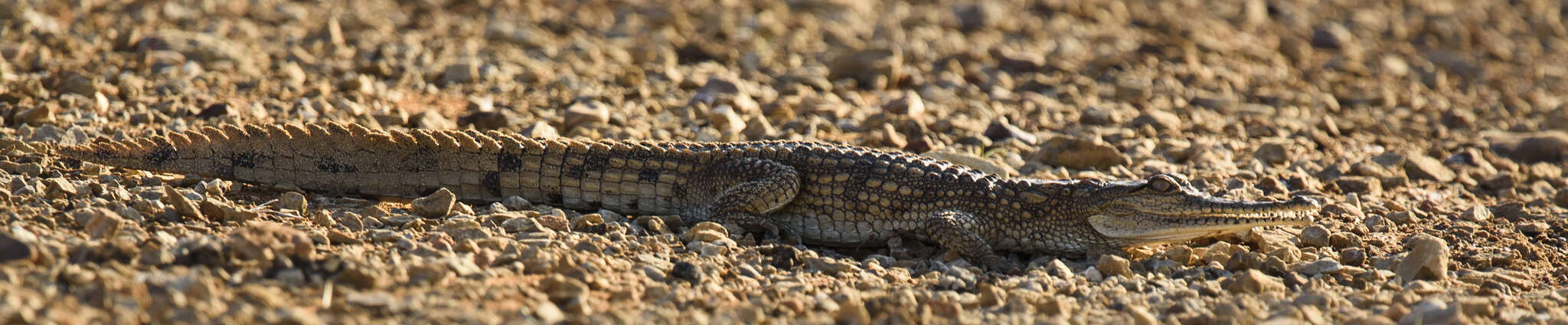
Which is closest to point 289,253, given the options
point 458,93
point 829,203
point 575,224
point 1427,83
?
point 575,224

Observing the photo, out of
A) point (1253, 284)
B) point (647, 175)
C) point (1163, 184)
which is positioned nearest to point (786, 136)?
point (647, 175)

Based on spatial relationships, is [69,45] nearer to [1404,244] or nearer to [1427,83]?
[1404,244]

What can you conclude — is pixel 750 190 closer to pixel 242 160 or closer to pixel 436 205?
pixel 436 205

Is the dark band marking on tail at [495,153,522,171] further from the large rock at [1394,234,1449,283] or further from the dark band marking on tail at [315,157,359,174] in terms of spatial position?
the large rock at [1394,234,1449,283]

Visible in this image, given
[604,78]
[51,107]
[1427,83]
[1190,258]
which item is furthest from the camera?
[1427,83]

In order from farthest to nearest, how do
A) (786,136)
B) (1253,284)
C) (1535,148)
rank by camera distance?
(1535,148) < (786,136) < (1253,284)

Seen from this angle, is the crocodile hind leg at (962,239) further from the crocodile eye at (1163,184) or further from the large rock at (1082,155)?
the large rock at (1082,155)
